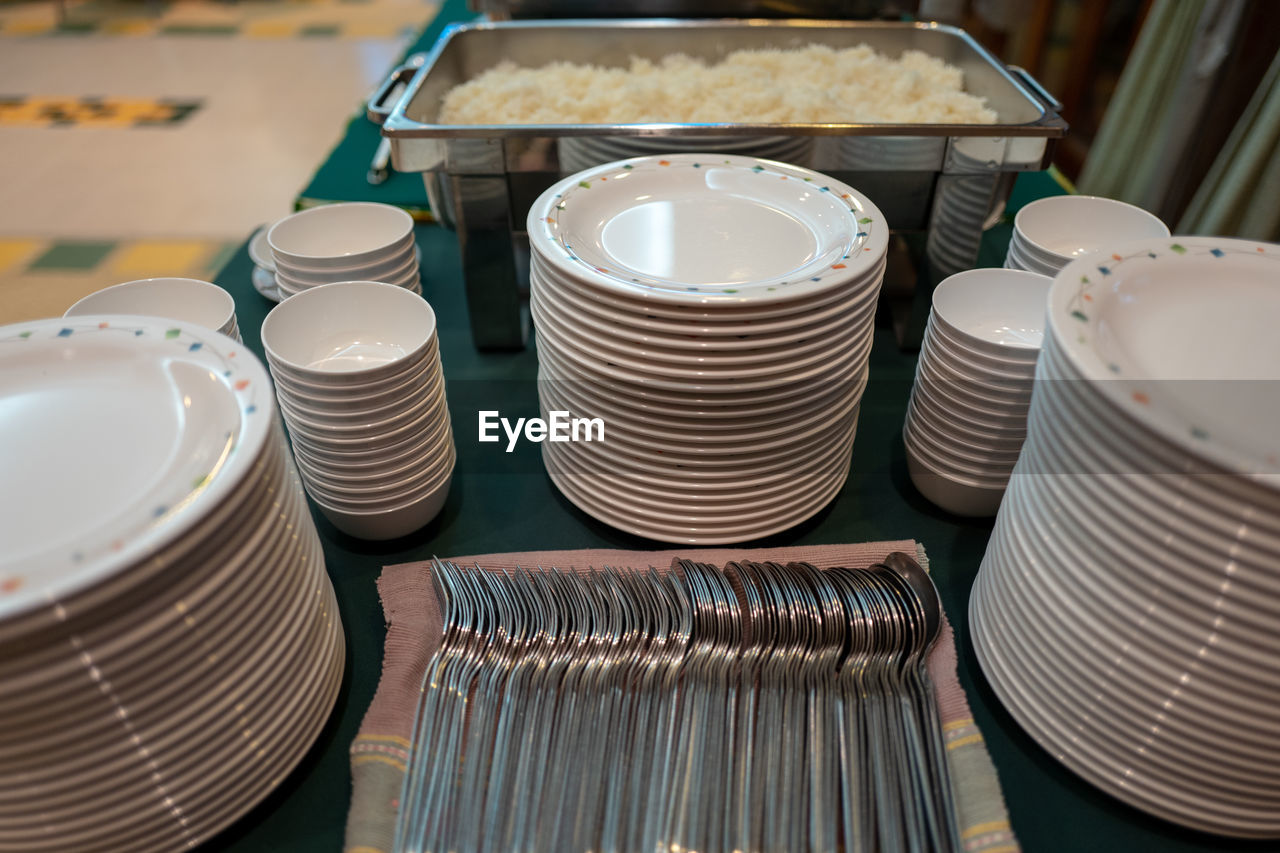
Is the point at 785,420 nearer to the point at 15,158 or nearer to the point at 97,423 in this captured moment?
the point at 97,423

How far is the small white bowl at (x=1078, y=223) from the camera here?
3.84 ft

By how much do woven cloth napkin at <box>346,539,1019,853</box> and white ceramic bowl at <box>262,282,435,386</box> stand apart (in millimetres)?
273

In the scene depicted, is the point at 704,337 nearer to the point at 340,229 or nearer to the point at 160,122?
the point at 340,229

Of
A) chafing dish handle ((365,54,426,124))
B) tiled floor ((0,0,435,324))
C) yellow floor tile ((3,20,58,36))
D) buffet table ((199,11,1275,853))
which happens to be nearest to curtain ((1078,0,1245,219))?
buffet table ((199,11,1275,853))

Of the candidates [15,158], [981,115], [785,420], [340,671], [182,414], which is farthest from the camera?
[15,158]

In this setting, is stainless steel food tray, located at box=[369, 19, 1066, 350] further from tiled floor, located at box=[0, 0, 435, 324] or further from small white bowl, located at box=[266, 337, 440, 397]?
tiled floor, located at box=[0, 0, 435, 324]

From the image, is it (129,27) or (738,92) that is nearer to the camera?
(738,92)

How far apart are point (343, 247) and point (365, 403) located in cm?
54

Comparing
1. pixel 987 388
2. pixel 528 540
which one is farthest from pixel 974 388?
pixel 528 540

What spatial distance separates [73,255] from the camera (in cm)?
217

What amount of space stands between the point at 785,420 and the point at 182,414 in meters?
0.57

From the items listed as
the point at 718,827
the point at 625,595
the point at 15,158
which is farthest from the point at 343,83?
the point at 718,827

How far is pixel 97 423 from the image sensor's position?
2.08 ft

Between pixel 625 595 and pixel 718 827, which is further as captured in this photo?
pixel 625 595
